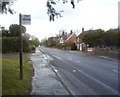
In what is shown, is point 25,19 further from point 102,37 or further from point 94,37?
point 102,37

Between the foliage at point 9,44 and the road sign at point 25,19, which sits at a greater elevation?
the road sign at point 25,19

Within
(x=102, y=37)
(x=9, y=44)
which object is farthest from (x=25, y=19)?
(x=102, y=37)

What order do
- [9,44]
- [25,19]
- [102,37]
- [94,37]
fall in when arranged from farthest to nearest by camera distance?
1. [94,37]
2. [102,37]
3. [9,44]
4. [25,19]

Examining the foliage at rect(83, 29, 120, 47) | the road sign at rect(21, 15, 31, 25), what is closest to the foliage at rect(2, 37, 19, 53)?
the foliage at rect(83, 29, 120, 47)

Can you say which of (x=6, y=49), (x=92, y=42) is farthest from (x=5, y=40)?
(x=92, y=42)

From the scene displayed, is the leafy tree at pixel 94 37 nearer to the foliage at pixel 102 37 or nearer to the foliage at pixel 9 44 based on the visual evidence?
the foliage at pixel 102 37

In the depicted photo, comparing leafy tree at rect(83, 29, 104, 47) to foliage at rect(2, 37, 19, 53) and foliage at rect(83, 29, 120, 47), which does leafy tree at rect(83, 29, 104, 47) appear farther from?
foliage at rect(2, 37, 19, 53)

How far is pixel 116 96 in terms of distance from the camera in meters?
7.01

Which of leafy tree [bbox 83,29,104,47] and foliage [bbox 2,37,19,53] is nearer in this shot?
foliage [bbox 2,37,19,53]

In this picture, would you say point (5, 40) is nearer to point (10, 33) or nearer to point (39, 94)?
point (10, 33)

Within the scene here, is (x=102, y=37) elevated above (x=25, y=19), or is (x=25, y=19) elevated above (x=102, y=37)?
(x=102, y=37)

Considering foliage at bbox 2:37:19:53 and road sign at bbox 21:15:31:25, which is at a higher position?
road sign at bbox 21:15:31:25

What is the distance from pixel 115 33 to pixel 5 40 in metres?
23.2

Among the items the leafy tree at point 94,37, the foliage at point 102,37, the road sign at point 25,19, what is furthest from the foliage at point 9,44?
the road sign at point 25,19
